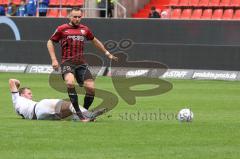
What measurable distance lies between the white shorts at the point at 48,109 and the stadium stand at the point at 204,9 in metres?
20.7

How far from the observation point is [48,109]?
15617 millimetres

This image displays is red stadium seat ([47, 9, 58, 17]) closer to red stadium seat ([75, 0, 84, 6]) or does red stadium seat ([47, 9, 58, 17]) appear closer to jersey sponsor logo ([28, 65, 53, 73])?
red stadium seat ([75, 0, 84, 6])

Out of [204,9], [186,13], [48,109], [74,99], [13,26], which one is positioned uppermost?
[74,99]

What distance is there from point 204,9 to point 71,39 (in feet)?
70.8

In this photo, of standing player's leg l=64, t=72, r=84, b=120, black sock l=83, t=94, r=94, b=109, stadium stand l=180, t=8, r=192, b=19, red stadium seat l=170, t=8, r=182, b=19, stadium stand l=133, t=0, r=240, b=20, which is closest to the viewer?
standing player's leg l=64, t=72, r=84, b=120

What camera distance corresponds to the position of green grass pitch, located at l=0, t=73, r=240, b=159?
449 inches

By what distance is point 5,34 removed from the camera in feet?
118

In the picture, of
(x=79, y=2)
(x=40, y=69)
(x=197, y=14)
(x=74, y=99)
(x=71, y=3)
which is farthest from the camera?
(x=79, y=2)

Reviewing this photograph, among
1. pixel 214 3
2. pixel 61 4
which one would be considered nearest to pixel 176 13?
pixel 214 3

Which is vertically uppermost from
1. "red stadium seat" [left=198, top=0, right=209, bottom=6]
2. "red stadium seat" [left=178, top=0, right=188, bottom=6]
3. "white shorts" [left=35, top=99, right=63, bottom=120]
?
"white shorts" [left=35, top=99, right=63, bottom=120]

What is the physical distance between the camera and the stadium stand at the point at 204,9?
35.9 m

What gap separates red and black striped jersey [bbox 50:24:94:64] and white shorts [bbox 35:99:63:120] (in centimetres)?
90

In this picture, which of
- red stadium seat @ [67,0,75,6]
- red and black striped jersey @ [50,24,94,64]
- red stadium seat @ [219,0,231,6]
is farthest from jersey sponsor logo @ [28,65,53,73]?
red and black striped jersey @ [50,24,94,64]

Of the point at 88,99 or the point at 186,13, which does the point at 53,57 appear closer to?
the point at 88,99
